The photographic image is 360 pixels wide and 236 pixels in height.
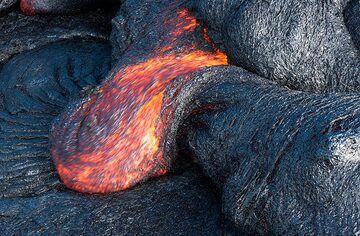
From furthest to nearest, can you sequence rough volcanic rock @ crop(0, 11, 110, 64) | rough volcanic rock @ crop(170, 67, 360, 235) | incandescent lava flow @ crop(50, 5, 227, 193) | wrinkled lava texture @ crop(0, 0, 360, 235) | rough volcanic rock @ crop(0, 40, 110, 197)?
rough volcanic rock @ crop(0, 11, 110, 64) < rough volcanic rock @ crop(0, 40, 110, 197) < incandescent lava flow @ crop(50, 5, 227, 193) < wrinkled lava texture @ crop(0, 0, 360, 235) < rough volcanic rock @ crop(170, 67, 360, 235)

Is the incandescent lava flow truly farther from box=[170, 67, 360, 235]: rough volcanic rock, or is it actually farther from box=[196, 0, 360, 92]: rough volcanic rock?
box=[196, 0, 360, 92]: rough volcanic rock

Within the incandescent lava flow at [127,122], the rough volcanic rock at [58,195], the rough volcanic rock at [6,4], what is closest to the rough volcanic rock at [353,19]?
the incandescent lava flow at [127,122]

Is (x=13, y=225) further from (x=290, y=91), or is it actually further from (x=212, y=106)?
(x=290, y=91)

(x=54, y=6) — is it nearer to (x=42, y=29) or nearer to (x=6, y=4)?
(x=42, y=29)

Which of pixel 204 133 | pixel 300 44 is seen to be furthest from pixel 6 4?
pixel 300 44

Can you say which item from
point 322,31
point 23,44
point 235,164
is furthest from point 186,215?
point 23,44

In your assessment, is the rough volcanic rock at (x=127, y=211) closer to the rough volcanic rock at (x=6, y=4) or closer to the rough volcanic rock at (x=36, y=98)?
the rough volcanic rock at (x=36, y=98)

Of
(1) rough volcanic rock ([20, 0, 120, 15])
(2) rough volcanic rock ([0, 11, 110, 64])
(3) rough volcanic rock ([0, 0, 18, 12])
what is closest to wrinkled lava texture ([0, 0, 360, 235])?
(2) rough volcanic rock ([0, 11, 110, 64])
